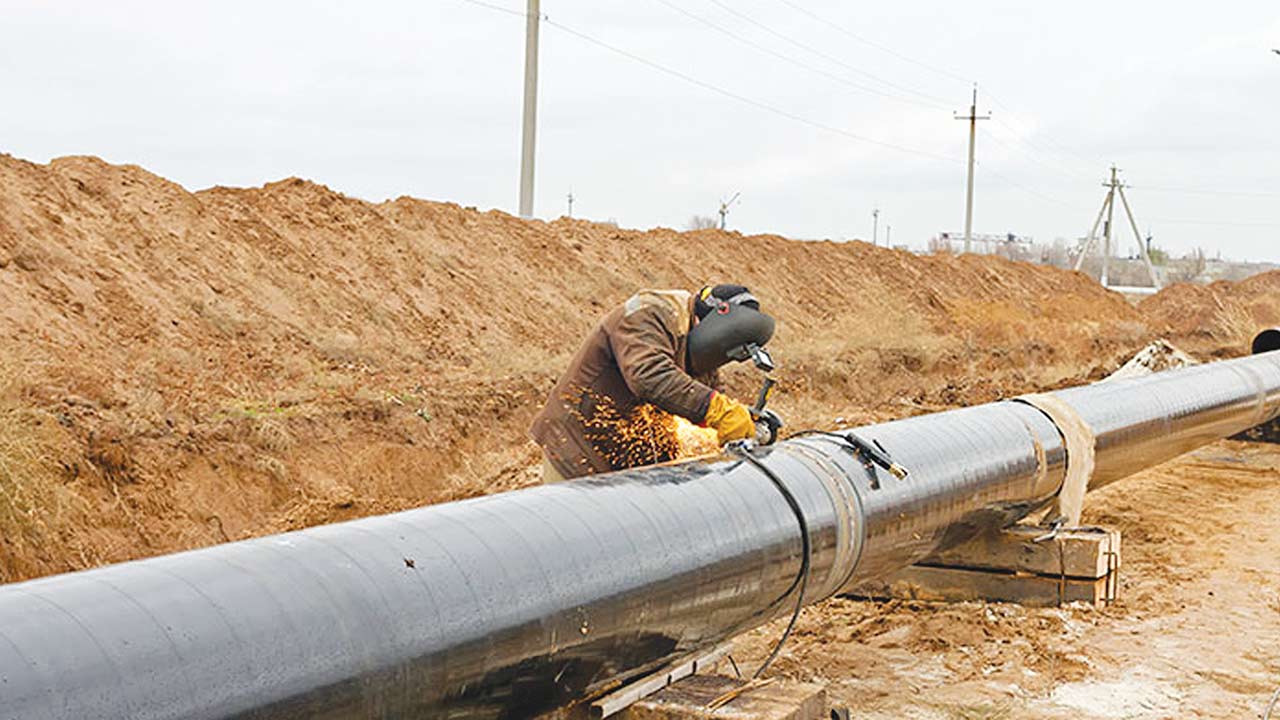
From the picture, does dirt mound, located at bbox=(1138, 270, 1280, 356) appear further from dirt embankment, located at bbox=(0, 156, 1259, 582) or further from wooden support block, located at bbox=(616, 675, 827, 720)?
wooden support block, located at bbox=(616, 675, 827, 720)

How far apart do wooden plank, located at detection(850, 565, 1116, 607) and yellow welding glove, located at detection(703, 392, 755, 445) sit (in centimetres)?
226

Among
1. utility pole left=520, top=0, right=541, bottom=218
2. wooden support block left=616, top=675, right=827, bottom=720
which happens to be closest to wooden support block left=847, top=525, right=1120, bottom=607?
wooden support block left=616, top=675, right=827, bottom=720

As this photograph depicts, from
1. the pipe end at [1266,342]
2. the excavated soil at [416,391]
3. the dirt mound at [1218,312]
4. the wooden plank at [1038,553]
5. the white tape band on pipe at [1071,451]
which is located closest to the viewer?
the excavated soil at [416,391]

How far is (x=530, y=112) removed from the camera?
77.5ft

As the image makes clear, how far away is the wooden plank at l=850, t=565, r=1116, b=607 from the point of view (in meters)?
7.12

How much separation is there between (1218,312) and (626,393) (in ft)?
102

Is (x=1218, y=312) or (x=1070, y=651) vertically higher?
(x=1218, y=312)

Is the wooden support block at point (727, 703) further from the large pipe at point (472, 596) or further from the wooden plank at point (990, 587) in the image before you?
the wooden plank at point (990, 587)

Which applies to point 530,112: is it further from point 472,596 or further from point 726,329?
point 472,596

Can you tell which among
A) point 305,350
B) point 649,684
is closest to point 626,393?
point 649,684

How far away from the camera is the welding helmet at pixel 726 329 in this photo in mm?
5508

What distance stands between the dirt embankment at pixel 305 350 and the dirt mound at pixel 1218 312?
13.8ft

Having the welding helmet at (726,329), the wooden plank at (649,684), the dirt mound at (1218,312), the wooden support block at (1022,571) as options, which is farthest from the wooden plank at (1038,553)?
the dirt mound at (1218,312)

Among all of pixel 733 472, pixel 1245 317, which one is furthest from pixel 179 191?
pixel 1245 317
